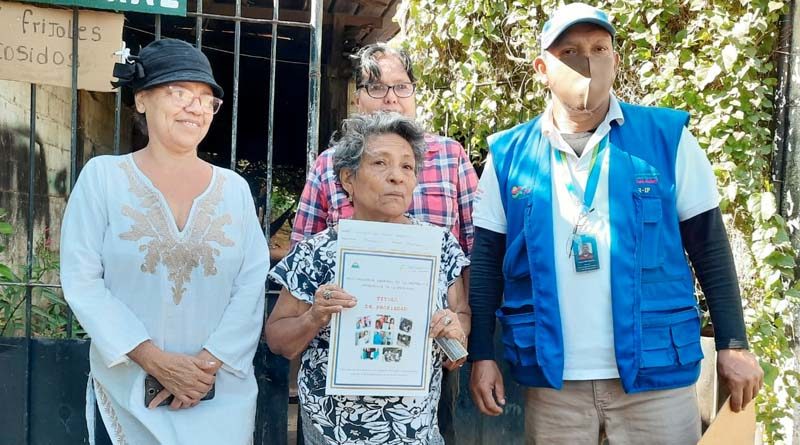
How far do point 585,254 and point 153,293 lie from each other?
1369 millimetres

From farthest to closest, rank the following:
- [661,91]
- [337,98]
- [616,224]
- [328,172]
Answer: [337,98] < [661,91] < [328,172] < [616,224]

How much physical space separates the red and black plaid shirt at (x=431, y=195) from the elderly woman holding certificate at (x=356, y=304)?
389 millimetres

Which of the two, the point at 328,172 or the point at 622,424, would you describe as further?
the point at 328,172

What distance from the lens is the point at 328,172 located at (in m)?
2.85

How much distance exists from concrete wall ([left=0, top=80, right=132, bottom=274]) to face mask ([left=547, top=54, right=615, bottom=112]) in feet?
12.6

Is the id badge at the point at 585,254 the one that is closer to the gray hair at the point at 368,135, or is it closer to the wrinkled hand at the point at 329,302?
the gray hair at the point at 368,135

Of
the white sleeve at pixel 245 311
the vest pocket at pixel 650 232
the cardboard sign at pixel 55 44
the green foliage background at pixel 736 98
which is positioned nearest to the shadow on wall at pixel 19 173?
the cardboard sign at pixel 55 44

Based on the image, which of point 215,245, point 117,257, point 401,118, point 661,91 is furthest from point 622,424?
point 661,91

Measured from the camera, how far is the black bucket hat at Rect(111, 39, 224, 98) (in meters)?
2.30

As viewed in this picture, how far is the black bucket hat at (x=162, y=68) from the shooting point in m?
Result: 2.30

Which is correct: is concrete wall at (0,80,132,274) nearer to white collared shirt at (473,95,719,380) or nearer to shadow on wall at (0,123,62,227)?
shadow on wall at (0,123,62,227)

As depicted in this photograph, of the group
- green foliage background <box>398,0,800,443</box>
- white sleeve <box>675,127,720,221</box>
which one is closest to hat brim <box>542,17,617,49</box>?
white sleeve <box>675,127,720,221</box>

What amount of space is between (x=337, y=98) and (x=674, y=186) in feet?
23.1

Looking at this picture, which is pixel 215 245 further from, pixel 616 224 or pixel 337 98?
pixel 337 98
